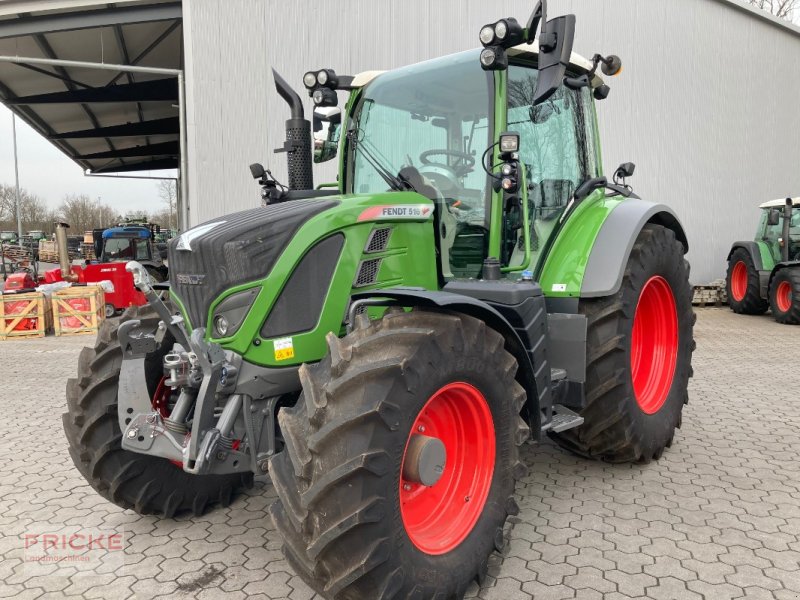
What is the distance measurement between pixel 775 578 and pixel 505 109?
2531 millimetres

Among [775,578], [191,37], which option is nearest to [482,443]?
[775,578]

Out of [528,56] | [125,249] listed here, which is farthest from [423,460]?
[125,249]

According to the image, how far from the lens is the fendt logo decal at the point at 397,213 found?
292cm

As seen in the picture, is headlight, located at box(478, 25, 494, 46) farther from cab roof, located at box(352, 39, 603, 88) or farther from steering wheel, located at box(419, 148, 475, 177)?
steering wheel, located at box(419, 148, 475, 177)

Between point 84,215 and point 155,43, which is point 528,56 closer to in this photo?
point 155,43

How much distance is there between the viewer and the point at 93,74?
1473 centimetres

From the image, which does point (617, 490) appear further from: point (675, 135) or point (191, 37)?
point (675, 135)

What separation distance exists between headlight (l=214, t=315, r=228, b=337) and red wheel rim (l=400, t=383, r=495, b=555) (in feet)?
2.94

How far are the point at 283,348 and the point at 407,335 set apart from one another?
0.61 m

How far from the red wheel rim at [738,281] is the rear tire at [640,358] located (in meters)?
9.11

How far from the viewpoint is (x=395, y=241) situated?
307 centimetres

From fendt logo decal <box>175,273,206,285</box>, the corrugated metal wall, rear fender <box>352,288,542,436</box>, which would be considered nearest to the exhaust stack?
the corrugated metal wall

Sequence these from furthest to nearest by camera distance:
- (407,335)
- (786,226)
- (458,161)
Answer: (786,226), (458,161), (407,335)

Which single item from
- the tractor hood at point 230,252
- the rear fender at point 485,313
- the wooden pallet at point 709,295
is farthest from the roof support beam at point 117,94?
the rear fender at point 485,313
